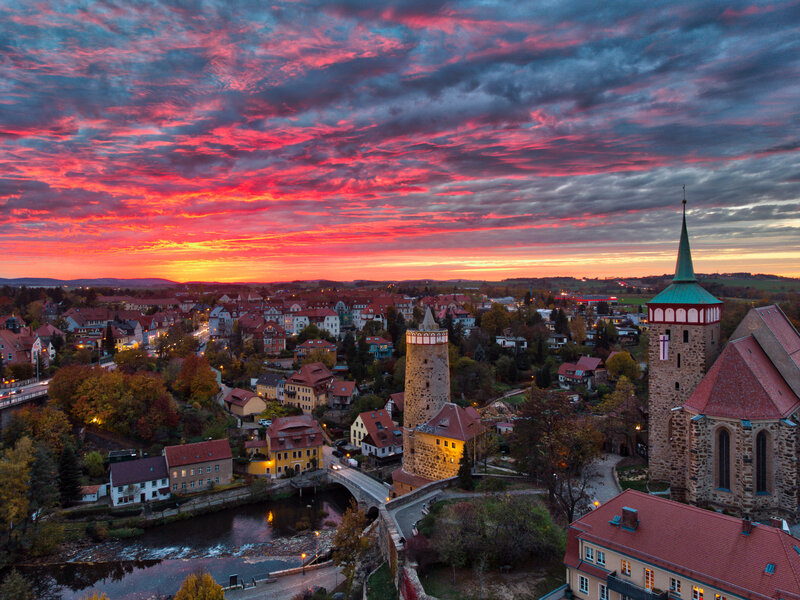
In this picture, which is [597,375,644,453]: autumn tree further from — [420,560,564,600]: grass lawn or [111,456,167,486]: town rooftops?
[111,456,167,486]: town rooftops

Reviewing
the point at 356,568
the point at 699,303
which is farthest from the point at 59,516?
the point at 699,303

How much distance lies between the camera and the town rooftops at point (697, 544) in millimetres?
12188

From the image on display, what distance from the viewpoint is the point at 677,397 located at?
73.4 feet

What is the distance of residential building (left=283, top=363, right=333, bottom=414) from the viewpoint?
167 feet

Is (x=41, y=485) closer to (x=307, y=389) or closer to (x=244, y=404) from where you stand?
(x=244, y=404)

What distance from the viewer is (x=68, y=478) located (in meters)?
33.6

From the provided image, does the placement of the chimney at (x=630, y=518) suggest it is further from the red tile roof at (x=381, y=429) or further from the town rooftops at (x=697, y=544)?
the red tile roof at (x=381, y=429)

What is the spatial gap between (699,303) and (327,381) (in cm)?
3858

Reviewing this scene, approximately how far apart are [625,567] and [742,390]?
9126 millimetres

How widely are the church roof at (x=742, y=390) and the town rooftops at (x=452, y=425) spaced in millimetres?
11057

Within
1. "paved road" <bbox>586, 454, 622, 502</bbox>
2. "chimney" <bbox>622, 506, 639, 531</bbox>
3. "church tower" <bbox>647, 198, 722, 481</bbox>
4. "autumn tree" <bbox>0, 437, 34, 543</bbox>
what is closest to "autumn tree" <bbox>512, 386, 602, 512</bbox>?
"paved road" <bbox>586, 454, 622, 502</bbox>

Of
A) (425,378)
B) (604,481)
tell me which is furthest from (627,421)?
(425,378)

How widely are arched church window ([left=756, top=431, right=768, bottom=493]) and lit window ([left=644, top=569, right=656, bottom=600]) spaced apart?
27.0 feet

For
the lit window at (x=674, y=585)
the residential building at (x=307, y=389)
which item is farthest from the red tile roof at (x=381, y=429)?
the lit window at (x=674, y=585)
